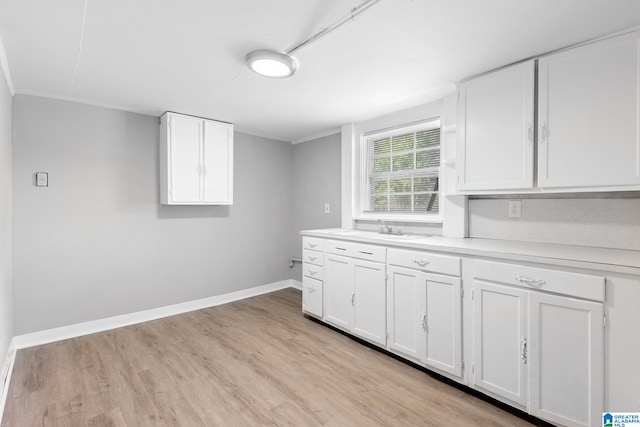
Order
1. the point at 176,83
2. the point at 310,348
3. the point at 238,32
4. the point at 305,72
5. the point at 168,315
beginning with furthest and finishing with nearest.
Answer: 1. the point at 168,315
2. the point at 310,348
3. the point at 176,83
4. the point at 305,72
5. the point at 238,32

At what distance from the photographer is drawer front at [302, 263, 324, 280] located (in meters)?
3.28

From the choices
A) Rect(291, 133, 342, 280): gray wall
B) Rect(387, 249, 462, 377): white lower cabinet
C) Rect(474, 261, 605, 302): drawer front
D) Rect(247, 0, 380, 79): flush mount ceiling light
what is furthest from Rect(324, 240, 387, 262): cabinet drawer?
Rect(247, 0, 380, 79): flush mount ceiling light

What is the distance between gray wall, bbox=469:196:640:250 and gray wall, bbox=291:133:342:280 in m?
1.87

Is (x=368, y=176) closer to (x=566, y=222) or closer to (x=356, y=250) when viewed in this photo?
(x=356, y=250)

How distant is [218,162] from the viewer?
360 cm

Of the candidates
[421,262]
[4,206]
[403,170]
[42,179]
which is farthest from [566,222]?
[42,179]

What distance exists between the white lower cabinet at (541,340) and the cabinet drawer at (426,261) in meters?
0.16

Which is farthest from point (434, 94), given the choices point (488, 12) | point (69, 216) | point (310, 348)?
point (69, 216)

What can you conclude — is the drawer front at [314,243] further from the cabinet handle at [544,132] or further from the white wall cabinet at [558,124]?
the cabinet handle at [544,132]

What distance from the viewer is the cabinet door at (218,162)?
350cm

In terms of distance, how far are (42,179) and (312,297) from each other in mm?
2834

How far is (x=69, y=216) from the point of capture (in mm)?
2910

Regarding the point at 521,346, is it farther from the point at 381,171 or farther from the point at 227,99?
the point at 227,99

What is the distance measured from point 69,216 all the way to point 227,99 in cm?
190
